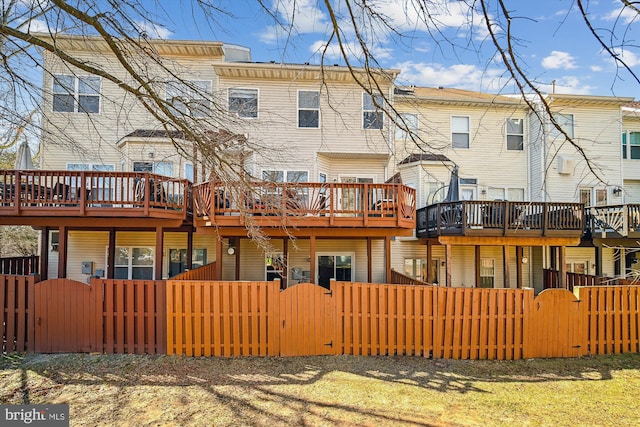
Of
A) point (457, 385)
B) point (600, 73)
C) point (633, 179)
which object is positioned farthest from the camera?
point (633, 179)

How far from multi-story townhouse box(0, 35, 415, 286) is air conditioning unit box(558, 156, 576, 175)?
295 inches

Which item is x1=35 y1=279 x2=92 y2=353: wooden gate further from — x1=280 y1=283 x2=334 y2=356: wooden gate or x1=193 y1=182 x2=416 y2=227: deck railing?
x1=280 y1=283 x2=334 y2=356: wooden gate

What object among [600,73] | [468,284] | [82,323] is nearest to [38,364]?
[82,323]

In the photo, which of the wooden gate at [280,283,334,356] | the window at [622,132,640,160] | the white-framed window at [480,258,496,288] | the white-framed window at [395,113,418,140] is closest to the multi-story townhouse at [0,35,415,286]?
the wooden gate at [280,283,334,356]

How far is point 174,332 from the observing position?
22.2 feet

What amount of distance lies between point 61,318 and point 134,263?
531 centimetres

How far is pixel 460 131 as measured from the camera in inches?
539

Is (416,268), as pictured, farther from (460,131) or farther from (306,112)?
(306,112)

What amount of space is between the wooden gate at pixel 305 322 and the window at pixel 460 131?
32.3ft

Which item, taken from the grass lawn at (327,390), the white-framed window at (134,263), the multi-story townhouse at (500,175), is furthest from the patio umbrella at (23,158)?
the multi-story townhouse at (500,175)

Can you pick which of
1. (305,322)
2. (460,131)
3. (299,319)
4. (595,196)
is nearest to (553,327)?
(305,322)

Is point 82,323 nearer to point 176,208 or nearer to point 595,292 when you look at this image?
point 176,208

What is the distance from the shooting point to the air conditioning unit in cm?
1362

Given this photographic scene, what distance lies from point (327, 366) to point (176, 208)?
5923mm
